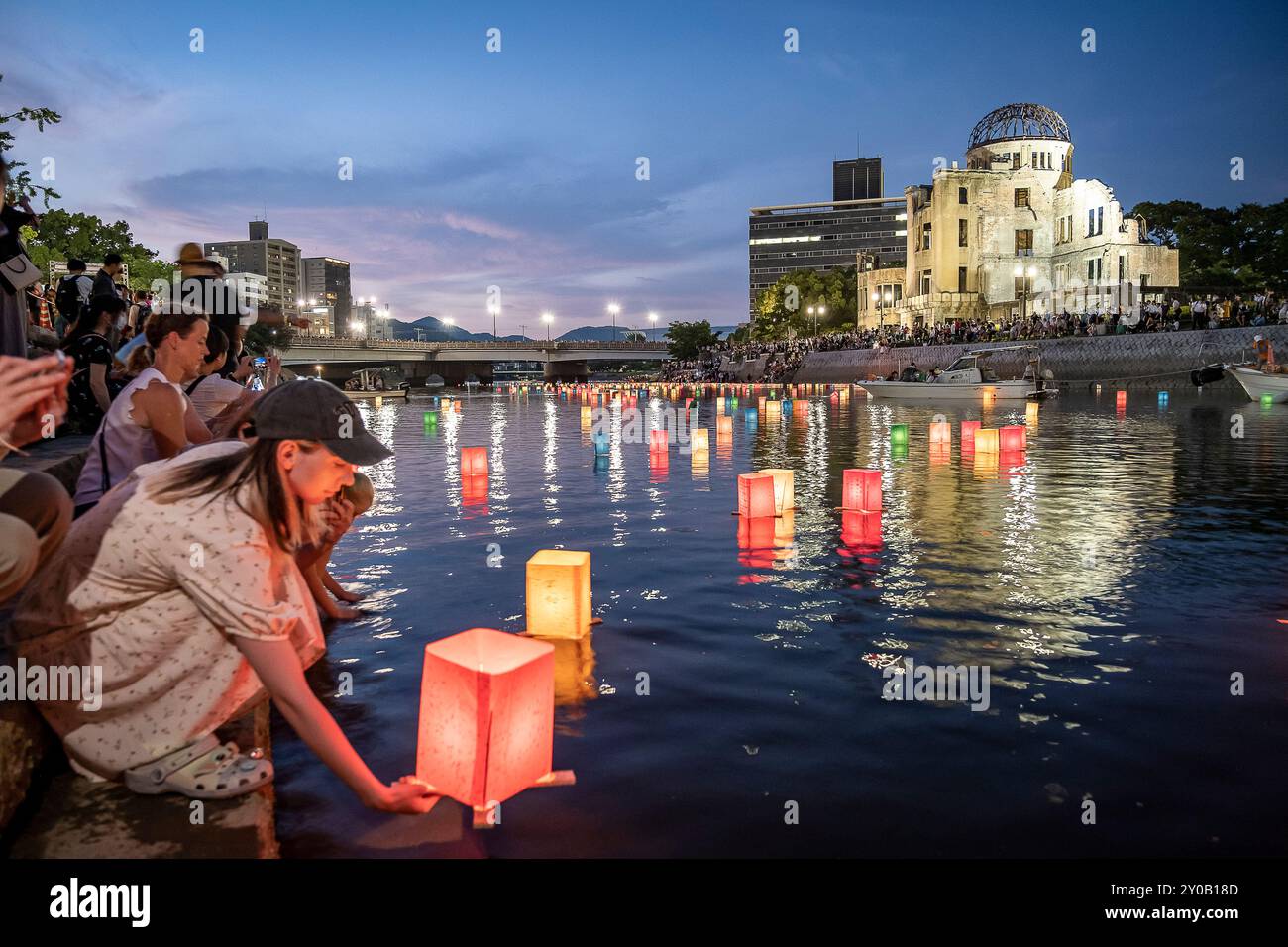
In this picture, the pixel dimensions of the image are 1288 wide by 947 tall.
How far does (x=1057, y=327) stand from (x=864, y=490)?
154ft

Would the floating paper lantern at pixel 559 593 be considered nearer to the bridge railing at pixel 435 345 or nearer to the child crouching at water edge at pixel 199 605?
the child crouching at water edge at pixel 199 605

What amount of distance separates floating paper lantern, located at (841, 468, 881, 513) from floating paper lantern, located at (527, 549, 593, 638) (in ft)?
16.3

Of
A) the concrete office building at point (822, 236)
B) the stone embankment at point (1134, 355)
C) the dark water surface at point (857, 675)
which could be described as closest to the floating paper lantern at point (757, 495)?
the dark water surface at point (857, 675)

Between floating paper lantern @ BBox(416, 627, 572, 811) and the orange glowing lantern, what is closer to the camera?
floating paper lantern @ BBox(416, 627, 572, 811)

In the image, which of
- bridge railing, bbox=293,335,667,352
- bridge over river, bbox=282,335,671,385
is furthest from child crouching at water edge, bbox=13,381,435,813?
bridge railing, bbox=293,335,667,352

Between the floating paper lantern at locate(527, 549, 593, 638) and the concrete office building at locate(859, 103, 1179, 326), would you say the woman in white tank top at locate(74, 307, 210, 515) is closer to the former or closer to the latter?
the floating paper lantern at locate(527, 549, 593, 638)

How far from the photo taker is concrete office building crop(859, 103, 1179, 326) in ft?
232

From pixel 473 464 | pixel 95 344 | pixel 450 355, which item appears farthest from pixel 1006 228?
pixel 95 344

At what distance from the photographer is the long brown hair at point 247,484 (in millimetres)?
2939

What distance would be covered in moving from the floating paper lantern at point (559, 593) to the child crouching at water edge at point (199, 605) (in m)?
2.16

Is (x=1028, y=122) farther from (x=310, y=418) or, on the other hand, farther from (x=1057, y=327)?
(x=310, y=418)

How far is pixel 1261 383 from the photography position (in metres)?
29.9

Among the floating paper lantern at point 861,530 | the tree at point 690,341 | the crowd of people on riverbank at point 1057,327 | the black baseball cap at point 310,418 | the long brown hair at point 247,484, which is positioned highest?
the tree at point 690,341

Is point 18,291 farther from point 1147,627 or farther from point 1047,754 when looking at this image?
point 1147,627
